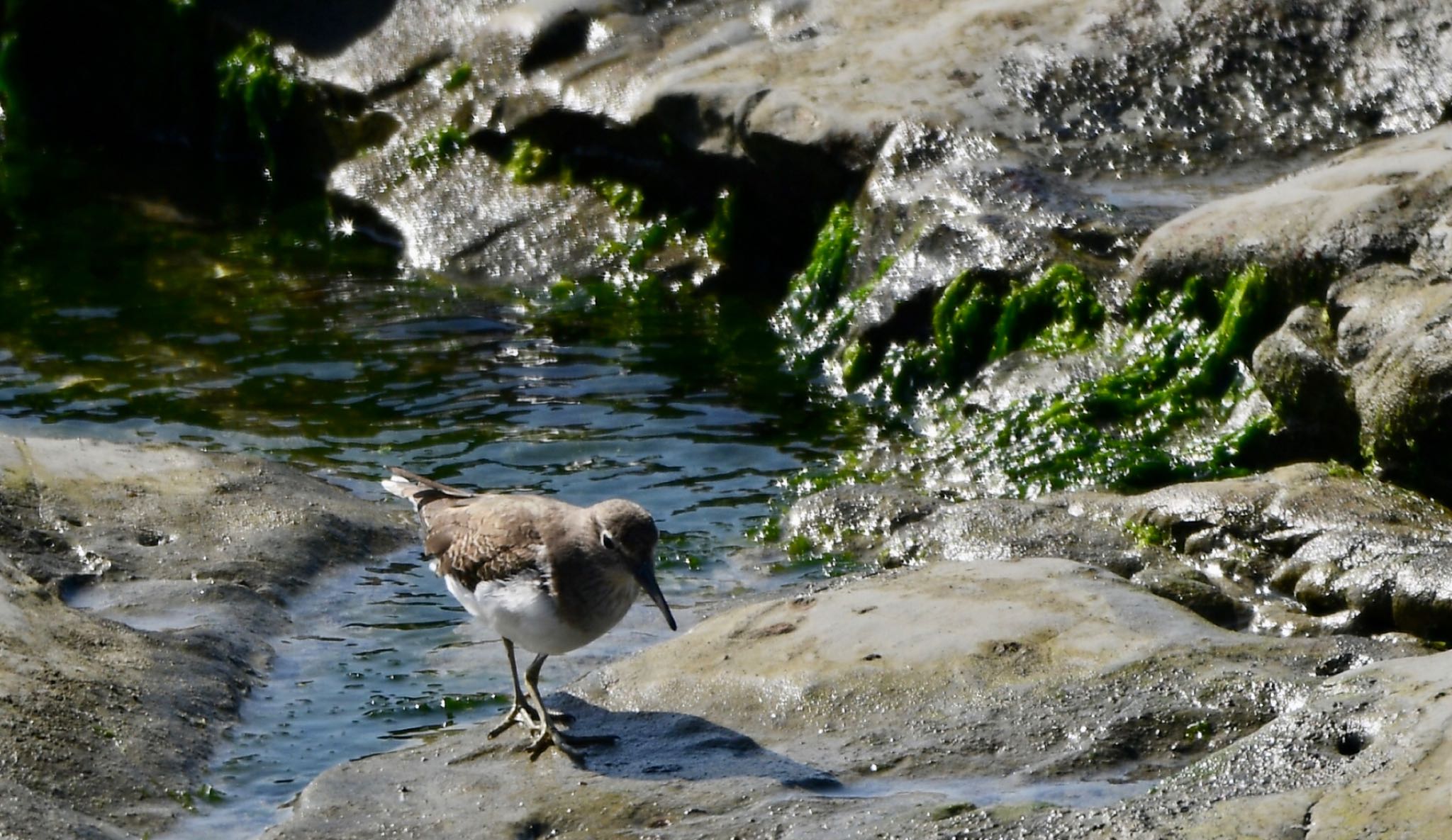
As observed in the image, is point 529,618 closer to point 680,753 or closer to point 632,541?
point 632,541

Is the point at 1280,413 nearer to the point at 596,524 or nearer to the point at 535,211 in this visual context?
the point at 596,524

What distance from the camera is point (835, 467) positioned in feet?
28.4

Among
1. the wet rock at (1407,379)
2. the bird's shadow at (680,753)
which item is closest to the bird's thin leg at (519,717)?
the bird's shadow at (680,753)

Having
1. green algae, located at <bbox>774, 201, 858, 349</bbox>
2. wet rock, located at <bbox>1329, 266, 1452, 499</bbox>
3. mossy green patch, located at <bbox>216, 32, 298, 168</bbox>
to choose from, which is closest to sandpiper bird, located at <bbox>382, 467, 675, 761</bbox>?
wet rock, located at <bbox>1329, 266, 1452, 499</bbox>

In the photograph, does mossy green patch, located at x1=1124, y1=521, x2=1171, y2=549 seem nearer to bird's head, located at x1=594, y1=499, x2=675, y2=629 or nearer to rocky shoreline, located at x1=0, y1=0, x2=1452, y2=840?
rocky shoreline, located at x1=0, y1=0, x2=1452, y2=840

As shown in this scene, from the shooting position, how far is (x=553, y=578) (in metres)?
5.29

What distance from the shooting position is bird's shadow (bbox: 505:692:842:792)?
15.7 feet

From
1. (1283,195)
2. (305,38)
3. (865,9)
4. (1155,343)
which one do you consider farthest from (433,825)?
(305,38)

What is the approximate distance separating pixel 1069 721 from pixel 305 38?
1134cm

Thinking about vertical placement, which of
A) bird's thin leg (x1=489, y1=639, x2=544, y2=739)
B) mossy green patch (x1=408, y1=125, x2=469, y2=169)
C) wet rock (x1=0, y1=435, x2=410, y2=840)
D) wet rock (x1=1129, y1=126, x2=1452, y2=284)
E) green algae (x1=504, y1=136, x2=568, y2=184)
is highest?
mossy green patch (x1=408, y1=125, x2=469, y2=169)

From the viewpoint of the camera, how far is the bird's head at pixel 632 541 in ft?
17.3

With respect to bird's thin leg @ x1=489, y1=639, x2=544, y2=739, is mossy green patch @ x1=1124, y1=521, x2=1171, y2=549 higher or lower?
lower

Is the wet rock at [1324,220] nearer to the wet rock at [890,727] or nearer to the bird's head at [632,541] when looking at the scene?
the wet rock at [890,727]

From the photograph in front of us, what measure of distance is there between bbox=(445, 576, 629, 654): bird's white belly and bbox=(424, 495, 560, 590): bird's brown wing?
5cm
